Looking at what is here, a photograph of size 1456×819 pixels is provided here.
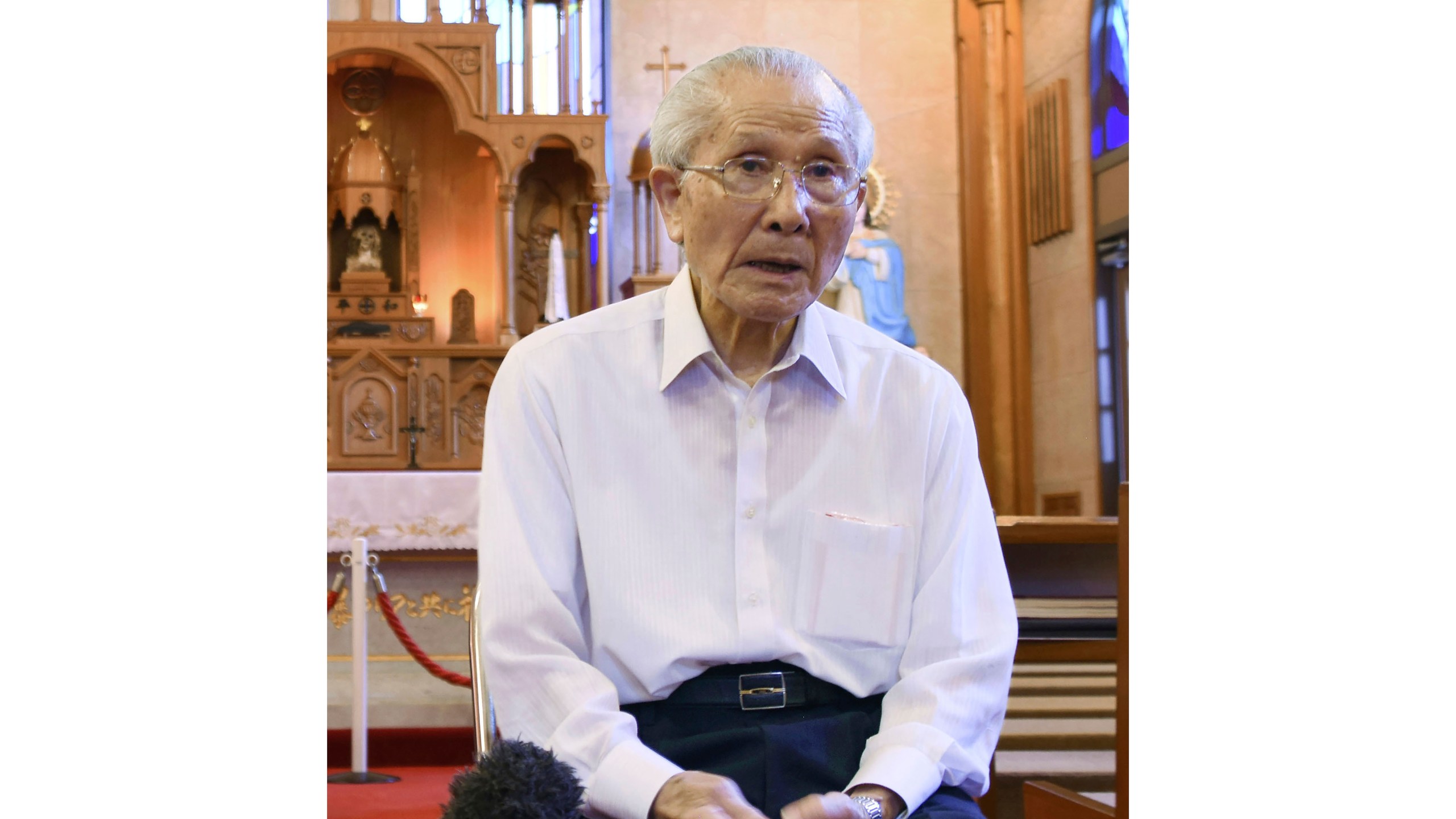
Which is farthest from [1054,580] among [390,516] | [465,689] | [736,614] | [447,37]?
[447,37]

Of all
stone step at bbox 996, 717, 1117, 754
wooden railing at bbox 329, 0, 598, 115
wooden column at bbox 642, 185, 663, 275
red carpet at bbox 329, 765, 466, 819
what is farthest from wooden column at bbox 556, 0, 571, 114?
stone step at bbox 996, 717, 1117, 754

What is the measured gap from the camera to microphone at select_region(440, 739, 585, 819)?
1.32 m

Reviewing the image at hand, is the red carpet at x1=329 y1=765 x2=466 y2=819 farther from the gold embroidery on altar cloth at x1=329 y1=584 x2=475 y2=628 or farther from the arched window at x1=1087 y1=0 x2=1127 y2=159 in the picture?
the arched window at x1=1087 y1=0 x2=1127 y2=159

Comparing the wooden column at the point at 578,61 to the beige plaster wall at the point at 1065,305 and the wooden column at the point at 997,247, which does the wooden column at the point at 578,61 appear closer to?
the wooden column at the point at 997,247

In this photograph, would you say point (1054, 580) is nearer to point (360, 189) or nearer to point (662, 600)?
point (662, 600)

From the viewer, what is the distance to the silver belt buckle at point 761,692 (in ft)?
5.40

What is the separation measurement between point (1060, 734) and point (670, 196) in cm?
247

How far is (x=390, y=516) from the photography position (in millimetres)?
5660

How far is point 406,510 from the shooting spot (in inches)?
223

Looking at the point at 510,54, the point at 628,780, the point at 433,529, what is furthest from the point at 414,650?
the point at 510,54

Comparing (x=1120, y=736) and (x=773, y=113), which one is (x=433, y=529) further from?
(x=773, y=113)

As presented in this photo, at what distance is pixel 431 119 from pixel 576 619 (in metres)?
6.62

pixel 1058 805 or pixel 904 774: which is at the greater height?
pixel 904 774

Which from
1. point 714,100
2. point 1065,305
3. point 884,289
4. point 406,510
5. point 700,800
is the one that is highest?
point 884,289
